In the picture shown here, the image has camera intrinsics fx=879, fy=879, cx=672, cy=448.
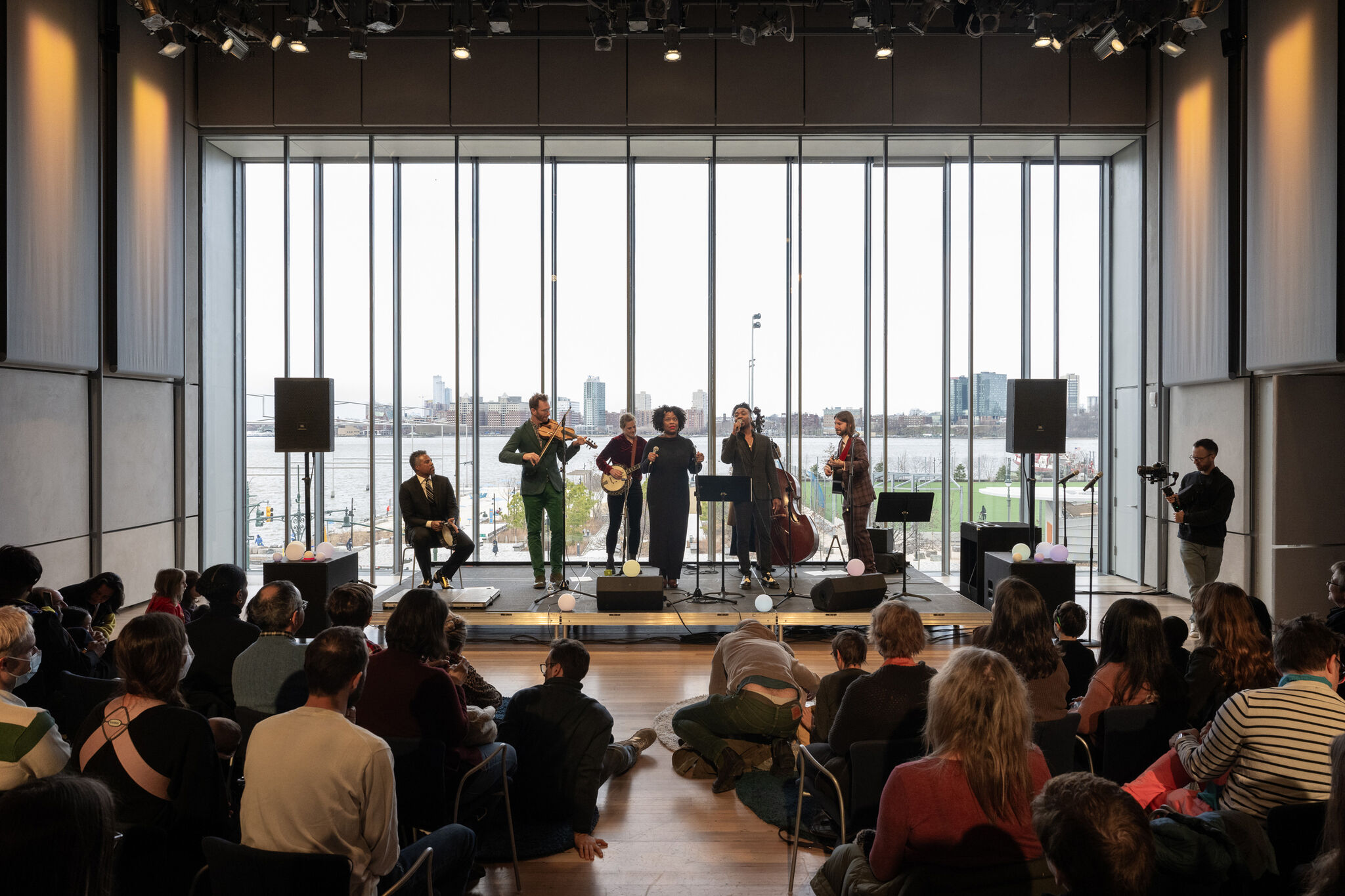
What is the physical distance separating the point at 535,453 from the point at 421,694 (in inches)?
169

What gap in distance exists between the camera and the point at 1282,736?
7.77ft

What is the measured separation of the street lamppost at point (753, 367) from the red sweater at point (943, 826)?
7357mm

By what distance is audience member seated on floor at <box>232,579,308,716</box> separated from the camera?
10.4 feet

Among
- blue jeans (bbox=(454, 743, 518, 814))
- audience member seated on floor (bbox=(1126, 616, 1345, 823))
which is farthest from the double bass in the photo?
audience member seated on floor (bbox=(1126, 616, 1345, 823))

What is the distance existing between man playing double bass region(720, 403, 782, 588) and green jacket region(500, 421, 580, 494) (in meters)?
1.32

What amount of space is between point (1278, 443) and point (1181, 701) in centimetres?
518

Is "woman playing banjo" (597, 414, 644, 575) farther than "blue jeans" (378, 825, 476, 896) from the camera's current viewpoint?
Yes

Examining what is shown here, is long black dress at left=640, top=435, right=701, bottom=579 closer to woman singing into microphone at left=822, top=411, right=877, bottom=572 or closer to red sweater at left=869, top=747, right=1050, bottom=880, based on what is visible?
woman singing into microphone at left=822, top=411, right=877, bottom=572

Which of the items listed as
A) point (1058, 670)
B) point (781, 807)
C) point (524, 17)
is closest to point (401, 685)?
point (781, 807)

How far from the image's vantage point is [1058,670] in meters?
3.30

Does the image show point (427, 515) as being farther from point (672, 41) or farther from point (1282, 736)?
point (1282, 736)

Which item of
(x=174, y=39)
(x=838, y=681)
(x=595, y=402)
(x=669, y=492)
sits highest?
(x=174, y=39)

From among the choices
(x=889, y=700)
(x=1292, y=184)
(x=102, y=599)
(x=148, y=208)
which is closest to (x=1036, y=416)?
(x=1292, y=184)

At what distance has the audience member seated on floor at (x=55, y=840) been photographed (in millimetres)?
1303
